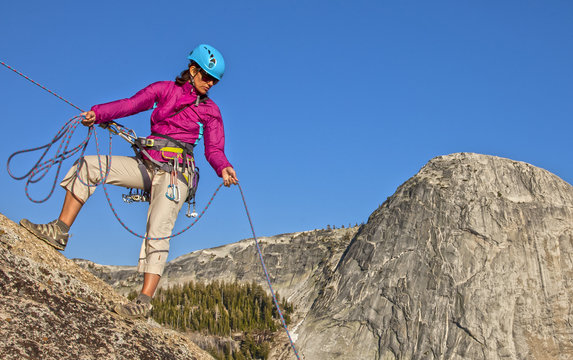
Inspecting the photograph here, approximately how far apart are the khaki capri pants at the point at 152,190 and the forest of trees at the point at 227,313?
40.0 m

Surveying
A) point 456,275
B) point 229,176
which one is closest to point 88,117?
point 229,176

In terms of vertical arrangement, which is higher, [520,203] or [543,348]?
[520,203]

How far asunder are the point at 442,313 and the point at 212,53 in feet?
128

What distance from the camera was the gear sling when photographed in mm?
8219

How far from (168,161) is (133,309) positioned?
2069 millimetres

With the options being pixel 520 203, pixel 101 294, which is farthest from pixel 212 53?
pixel 520 203

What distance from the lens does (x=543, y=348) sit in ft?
134

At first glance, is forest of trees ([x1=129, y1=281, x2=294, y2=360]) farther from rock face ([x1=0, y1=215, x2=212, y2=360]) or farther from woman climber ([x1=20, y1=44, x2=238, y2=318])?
rock face ([x1=0, y1=215, x2=212, y2=360])

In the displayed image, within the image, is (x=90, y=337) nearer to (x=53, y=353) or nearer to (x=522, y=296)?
(x=53, y=353)

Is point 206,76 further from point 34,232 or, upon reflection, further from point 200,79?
point 34,232

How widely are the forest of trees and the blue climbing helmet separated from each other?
40702 mm

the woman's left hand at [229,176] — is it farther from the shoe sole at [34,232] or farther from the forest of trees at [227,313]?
the forest of trees at [227,313]

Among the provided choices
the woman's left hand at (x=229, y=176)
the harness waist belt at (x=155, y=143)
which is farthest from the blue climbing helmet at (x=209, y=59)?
the woman's left hand at (x=229, y=176)

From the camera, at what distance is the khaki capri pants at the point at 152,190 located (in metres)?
7.83
